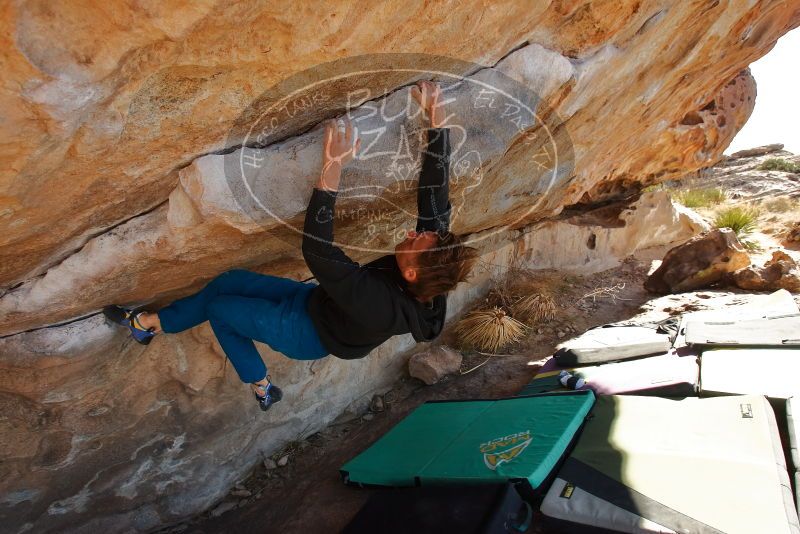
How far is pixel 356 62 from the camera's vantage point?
1.91m

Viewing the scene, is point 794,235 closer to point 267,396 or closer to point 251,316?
point 267,396

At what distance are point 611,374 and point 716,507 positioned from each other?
5.08ft

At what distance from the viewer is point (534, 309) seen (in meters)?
5.64

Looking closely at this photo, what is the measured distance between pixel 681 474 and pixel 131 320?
108 inches

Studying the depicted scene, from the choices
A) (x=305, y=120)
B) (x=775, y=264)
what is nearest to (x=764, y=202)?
(x=775, y=264)

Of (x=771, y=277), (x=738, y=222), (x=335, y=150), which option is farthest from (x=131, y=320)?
(x=738, y=222)

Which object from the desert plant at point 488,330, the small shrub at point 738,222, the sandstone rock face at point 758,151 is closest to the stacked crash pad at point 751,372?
the desert plant at point 488,330

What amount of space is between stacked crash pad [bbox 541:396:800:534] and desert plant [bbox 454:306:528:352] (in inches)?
75.5

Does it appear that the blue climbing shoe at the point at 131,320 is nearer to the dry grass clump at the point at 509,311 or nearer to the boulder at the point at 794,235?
the dry grass clump at the point at 509,311

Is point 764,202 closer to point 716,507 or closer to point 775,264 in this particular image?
point 775,264

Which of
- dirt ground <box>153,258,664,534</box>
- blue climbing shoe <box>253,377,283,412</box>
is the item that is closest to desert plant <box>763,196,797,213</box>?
dirt ground <box>153,258,664,534</box>

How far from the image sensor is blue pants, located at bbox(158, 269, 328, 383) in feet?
7.30

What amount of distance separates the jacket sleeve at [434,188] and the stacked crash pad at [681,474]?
1.47 meters

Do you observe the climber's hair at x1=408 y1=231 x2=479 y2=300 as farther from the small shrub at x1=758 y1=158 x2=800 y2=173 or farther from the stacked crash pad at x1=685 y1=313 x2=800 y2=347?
the small shrub at x1=758 y1=158 x2=800 y2=173
